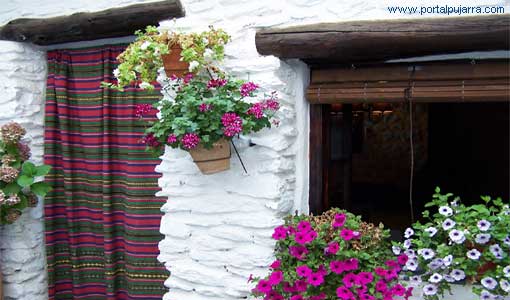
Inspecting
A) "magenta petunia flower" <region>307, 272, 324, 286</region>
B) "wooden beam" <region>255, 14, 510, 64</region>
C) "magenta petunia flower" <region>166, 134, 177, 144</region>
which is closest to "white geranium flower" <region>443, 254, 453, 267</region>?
"magenta petunia flower" <region>307, 272, 324, 286</region>

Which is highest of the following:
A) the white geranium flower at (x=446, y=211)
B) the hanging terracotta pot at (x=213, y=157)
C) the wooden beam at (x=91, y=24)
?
the wooden beam at (x=91, y=24)

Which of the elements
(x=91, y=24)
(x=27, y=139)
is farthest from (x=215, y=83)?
(x=27, y=139)

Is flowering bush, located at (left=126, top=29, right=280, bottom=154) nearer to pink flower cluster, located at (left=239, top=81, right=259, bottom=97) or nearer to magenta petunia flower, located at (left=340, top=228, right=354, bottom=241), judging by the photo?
pink flower cluster, located at (left=239, top=81, right=259, bottom=97)

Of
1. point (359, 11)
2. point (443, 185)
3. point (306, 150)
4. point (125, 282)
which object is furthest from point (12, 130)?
point (443, 185)

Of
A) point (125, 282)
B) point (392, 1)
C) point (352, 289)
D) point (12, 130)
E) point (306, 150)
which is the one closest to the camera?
point (352, 289)

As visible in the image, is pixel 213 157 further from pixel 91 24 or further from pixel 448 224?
pixel 91 24

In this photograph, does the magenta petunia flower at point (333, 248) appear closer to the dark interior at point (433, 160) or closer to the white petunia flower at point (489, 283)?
the white petunia flower at point (489, 283)

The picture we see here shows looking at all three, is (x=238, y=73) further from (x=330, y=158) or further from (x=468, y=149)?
(x=468, y=149)

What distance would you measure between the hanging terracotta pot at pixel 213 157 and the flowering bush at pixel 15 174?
1.32 m

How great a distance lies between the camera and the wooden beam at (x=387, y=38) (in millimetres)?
2316

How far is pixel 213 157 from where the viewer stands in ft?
8.13

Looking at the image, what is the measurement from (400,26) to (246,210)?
1.30 meters

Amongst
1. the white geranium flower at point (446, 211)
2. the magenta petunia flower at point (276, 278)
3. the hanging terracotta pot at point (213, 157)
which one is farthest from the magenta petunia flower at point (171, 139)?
the white geranium flower at point (446, 211)

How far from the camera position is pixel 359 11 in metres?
2.59
